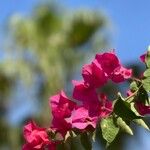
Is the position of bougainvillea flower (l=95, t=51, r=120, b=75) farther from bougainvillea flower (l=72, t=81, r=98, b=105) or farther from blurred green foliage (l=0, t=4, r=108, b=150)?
blurred green foliage (l=0, t=4, r=108, b=150)

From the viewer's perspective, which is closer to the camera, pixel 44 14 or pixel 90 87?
pixel 90 87

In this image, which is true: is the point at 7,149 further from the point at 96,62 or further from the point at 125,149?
the point at 96,62

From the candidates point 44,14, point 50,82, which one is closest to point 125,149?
point 50,82

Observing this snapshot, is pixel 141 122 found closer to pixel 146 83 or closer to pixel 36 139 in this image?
pixel 146 83

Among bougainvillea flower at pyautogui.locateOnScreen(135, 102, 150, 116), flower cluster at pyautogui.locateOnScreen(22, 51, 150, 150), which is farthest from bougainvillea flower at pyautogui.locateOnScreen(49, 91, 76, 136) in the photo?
bougainvillea flower at pyautogui.locateOnScreen(135, 102, 150, 116)

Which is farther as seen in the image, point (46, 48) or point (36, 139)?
point (46, 48)

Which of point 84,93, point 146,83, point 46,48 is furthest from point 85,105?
point 46,48

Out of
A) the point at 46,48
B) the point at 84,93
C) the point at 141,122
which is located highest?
the point at 46,48
